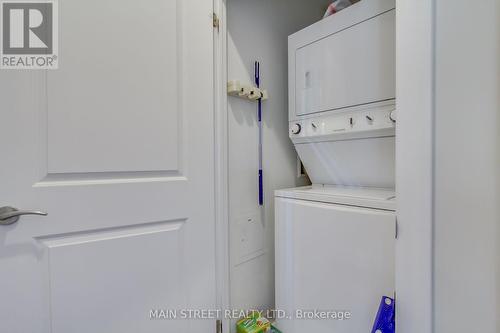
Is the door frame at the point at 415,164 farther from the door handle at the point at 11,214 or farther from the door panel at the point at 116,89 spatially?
the door handle at the point at 11,214

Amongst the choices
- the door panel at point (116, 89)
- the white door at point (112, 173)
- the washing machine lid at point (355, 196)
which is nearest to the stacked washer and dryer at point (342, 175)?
the washing machine lid at point (355, 196)

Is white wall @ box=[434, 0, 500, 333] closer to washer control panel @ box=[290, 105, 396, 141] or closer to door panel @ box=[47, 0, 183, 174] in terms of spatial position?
washer control panel @ box=[290, 105, 396, 141]

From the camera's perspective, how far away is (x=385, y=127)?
1.19 meters

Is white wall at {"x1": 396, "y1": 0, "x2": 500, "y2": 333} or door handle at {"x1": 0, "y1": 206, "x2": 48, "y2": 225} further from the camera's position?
door handle at {"x1": 0, "y1": 206, "x2": 48, "y2": 225}

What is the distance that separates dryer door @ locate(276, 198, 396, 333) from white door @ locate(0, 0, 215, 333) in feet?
1.46

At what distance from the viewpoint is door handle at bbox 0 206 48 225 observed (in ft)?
2.86

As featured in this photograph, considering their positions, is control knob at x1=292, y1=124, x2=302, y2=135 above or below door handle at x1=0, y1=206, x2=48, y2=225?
above

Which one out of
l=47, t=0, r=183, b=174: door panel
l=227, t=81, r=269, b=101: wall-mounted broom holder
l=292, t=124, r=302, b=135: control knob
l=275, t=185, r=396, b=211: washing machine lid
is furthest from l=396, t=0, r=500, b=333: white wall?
l=47, t=0, r=183, b=174: door panel

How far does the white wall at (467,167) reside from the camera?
73 cm

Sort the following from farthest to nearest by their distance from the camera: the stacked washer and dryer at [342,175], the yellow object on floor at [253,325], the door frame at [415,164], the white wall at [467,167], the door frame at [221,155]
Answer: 1. the yellow object on floor at [253,325]
2. the door frame at [221,155]
3. the stacked washer and dryer at [342,175]
4. the door frame at [415,164]
5. the white wall at [467,167]

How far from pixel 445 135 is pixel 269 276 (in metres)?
1.38

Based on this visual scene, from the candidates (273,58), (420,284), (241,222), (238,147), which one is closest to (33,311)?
(241,222)

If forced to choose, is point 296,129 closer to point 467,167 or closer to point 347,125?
point 347,125

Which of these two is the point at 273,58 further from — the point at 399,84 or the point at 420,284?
the point at 420,284
